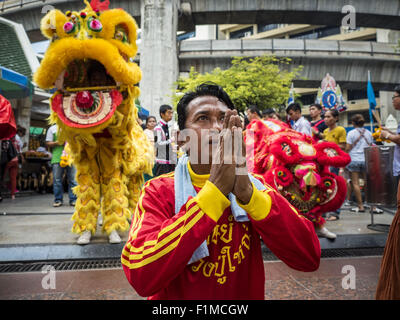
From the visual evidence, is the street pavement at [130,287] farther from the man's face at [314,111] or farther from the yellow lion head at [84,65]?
the man's face at [314,111]

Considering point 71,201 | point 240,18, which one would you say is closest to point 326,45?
point 240,18

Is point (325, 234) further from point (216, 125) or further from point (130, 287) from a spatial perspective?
point (216, 125)

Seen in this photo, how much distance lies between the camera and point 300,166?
3.36 m

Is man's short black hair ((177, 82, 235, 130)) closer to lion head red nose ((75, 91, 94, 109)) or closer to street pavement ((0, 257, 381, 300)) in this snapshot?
street pavement ((0, 257, 381, 300))

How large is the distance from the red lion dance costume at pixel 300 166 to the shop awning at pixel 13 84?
21.0ft

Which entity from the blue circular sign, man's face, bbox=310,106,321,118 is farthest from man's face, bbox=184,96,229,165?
the blue circular sign

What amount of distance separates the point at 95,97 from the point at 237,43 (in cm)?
1326

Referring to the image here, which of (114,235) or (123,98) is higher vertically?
(123,98)

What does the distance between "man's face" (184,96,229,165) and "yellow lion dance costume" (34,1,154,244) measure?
6.29 ft

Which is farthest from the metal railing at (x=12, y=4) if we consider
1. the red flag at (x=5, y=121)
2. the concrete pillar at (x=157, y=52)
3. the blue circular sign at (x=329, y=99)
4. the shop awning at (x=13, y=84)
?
the red flag at (x=5, y=121)

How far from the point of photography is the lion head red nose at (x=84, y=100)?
119 inches

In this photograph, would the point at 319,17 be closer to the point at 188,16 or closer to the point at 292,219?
the point at 188,16
